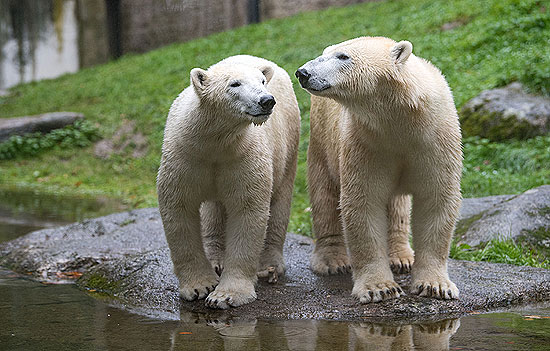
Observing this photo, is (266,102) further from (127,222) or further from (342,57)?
(127,222)

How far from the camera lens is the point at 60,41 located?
2084cm

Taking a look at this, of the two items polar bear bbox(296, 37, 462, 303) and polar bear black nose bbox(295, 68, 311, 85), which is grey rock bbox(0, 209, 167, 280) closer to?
polar bear bbox(296, 37, 462, 303)

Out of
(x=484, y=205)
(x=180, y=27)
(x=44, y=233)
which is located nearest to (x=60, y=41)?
(x=180, y=27)

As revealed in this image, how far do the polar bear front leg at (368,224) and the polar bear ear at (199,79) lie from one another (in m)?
1.05

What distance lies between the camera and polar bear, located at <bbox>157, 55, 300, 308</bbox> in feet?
13.9

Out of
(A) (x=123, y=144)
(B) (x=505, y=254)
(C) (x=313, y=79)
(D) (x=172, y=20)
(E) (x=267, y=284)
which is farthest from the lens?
(D) (x=172, y=20)

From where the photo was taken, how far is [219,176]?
444 centimetres

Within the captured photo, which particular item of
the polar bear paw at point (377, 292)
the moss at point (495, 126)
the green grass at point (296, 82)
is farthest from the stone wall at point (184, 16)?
the polar bear paw at point (377, 292)

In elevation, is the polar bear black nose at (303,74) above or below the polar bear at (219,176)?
above

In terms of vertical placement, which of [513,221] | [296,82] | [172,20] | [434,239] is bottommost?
[513,221]

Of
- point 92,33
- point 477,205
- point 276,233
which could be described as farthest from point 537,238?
point 92,33

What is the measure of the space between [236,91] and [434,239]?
1599mm

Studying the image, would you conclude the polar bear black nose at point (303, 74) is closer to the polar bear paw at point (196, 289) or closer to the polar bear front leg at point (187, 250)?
the polar bear front leg at point (187, 250)

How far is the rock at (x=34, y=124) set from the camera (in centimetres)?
1402
